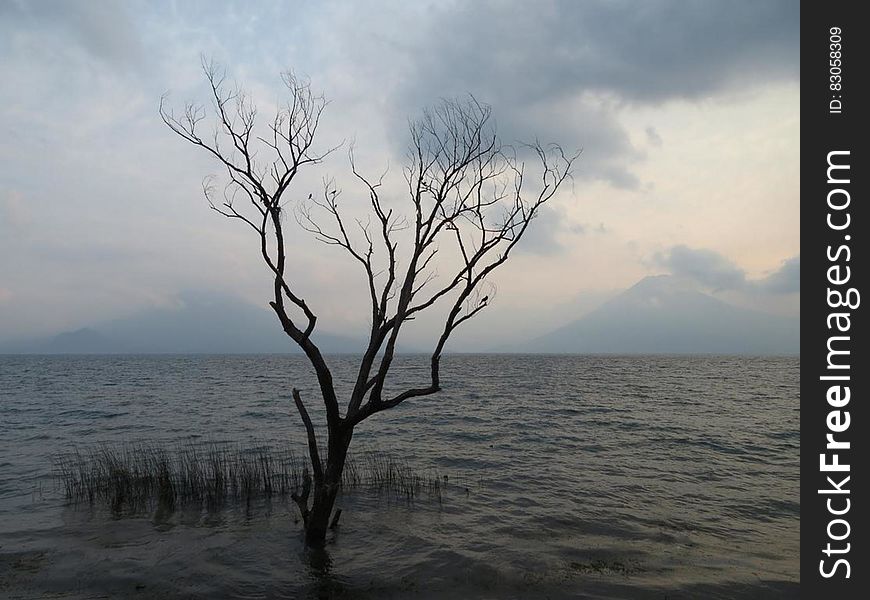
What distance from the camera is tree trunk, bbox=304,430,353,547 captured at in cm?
891

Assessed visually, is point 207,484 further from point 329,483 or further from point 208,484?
point 329,483

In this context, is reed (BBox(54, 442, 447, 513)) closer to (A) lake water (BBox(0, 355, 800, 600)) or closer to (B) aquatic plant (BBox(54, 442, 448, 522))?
(B) aquatic plant (BBox(54, 442, 448, 522))

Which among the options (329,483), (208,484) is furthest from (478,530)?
(208,484)

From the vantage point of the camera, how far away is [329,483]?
29.4 ft

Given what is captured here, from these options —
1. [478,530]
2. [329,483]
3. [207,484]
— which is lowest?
[478,530]

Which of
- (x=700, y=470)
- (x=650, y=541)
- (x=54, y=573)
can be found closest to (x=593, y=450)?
(x=700, y=470)

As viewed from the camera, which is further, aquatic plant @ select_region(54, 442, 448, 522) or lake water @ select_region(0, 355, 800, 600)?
aquatic plant @ select_region(54, 442, 448, 522)

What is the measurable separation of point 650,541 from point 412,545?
488 cm

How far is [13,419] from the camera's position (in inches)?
1131

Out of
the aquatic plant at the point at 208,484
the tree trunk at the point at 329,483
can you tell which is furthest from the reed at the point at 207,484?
the tree trunk at the point at 329,483

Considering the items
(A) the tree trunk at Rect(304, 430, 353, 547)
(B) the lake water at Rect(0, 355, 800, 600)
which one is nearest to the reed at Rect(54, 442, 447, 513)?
(B) the lake water at Rect(0, 355, 800, 600)

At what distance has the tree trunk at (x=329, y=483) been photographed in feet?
29.2

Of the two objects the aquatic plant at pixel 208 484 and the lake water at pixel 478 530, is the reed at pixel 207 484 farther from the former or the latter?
the lake water at pixel 478 530
